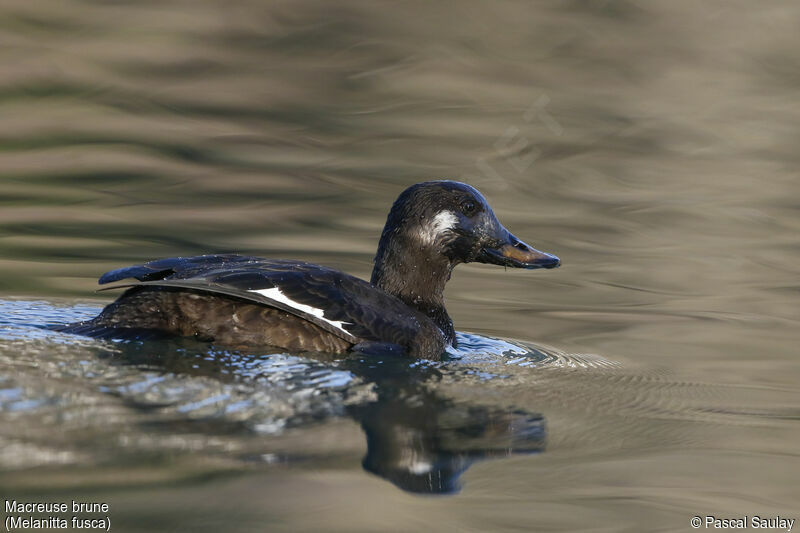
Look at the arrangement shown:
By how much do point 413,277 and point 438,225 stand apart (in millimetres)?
338

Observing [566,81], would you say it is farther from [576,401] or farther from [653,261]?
[576,401]

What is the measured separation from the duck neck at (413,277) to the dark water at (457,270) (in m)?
0.34

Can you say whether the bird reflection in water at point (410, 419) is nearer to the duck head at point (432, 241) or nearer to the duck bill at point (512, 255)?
the duck head at point (432, 241)

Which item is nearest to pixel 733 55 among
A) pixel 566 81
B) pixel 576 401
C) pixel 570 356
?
pixel 566 81

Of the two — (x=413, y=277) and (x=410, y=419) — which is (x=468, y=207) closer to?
(x=413, y=277)

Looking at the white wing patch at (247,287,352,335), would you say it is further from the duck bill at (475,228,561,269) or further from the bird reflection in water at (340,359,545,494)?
the duck bill at (475,228,561,269)

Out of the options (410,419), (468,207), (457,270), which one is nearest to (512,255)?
(468,207)

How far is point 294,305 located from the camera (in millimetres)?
5359

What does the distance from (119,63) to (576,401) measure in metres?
10.5

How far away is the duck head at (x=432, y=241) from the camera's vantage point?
642cm

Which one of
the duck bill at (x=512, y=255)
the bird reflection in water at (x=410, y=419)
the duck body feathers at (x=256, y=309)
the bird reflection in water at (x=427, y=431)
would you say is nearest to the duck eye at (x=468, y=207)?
the duck bill at (x=512, y=255)

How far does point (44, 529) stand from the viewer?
11.4 ft

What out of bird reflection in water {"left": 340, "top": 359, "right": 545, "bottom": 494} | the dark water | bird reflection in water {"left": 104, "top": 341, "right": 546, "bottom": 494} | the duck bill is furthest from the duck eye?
bird reflection in water {"left": 340, "top": 359, "right": 545, "bottom": 494}

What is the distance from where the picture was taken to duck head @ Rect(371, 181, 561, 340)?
6.42 meters
